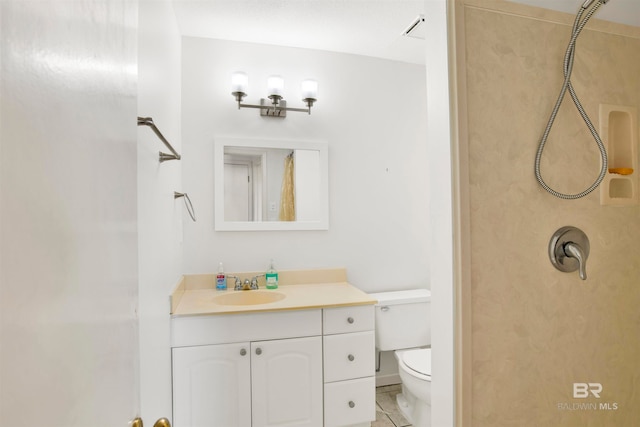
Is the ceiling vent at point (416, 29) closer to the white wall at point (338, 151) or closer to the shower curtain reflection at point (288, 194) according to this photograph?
the white wall at point (338, 151)

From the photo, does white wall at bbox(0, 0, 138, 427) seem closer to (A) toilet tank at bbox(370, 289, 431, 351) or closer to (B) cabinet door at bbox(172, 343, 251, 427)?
(B) cabinet door at bbox(172, 343, 251, 427)

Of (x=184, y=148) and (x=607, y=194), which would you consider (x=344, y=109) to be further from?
(x=607, y=194)

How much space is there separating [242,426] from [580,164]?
1.87 m

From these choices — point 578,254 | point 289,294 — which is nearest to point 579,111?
point 578,254

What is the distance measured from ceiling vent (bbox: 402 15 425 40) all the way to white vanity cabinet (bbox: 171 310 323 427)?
71.1 inches

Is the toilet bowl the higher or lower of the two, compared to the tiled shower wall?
lower

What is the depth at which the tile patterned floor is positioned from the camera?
207 centimetres

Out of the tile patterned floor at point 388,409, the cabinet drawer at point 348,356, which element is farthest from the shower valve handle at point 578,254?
the tile patterned floor at point 388,409

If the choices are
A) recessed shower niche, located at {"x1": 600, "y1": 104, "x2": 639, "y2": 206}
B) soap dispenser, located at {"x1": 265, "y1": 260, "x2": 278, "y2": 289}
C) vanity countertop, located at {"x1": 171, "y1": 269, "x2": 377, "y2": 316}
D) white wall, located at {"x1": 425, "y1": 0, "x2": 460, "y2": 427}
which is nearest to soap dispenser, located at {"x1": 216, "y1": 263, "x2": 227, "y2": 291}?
vanity countertop, located at {"x1": 171, "y1": 269, "x2": 377, "y2": 316}

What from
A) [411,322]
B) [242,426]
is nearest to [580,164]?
[411,322]

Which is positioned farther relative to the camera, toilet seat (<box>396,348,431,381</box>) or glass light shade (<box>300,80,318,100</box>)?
glass light shade (<box>300,80,318,100</box>)

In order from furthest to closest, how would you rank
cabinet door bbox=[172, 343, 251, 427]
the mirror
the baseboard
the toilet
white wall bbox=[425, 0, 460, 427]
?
the baseboard
the mirror
the toilet
cabinet door bbox=[172, 343, 251, 427]
white wall bbox=[425, 0, 460, 427]

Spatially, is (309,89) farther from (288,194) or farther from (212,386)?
(212,386)

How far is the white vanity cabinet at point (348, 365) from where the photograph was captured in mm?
1822
